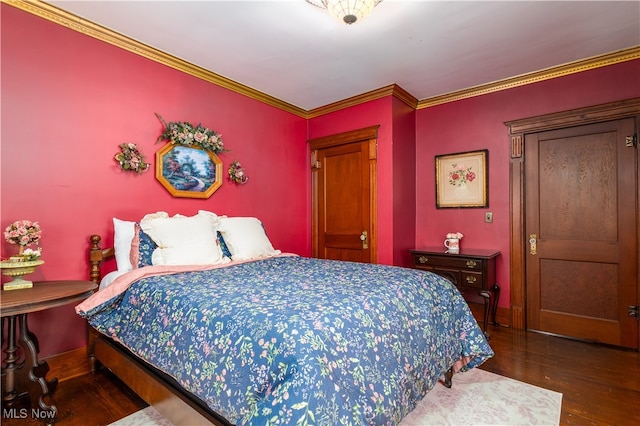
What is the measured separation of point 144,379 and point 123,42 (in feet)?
8.38

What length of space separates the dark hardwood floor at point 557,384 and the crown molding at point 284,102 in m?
2.58

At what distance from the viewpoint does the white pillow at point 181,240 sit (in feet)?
7.52

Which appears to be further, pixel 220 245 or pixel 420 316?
pixel 220 245

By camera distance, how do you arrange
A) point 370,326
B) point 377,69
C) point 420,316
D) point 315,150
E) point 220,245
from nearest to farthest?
point 370,326 < point 420,316 < point 220,245 < point 377,69 < point 315,150

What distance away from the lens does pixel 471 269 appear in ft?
10.2

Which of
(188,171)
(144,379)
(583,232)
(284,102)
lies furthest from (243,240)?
(583,232)

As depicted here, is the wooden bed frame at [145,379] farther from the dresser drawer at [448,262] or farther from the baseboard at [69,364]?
the dresser drawer at [448,262]

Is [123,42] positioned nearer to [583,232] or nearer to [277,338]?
[277,338]

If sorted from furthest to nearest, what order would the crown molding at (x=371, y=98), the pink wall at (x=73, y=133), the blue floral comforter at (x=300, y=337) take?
the crown molding at (x=371, y=98) → the pink wall at (x=73, y=133) → the blue floral comforter at (x=300, y=337)

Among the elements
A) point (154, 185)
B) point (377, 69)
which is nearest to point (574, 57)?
point (377, 69)

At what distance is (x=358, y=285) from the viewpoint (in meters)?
1.79

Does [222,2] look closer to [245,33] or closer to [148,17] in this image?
[245,33]

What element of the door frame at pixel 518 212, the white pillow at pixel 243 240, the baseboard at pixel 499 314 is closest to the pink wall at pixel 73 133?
the white pillow at pixel 243 240

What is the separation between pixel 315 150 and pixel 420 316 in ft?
9.73
